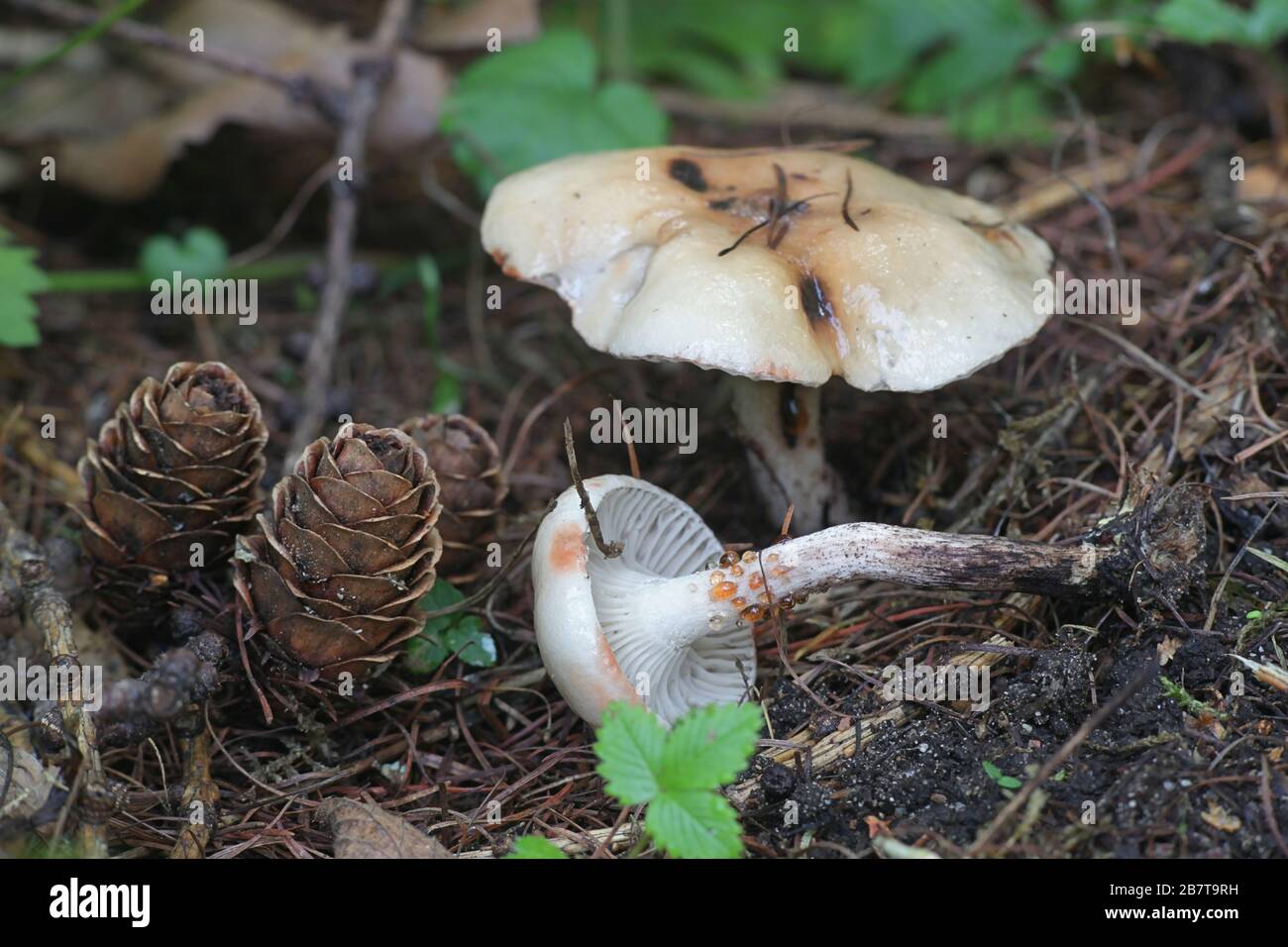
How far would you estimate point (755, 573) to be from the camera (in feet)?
9.29

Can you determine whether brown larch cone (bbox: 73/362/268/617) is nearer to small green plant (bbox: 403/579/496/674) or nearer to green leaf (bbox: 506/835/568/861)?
small green plant (bbox: 403/579/496/674)

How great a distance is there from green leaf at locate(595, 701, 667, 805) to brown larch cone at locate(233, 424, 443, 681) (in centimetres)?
72

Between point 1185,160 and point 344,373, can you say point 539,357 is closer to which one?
point 344,373

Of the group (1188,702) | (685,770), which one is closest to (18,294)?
(685,770)

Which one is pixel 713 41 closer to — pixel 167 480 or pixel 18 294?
pixel 18 294

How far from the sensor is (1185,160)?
460 cm

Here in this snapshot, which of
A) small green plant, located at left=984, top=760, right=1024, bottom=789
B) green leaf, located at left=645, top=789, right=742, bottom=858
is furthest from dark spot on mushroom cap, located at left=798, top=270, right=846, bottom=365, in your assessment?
green leaf, located at left=645, top=789, right=742, bottom=858

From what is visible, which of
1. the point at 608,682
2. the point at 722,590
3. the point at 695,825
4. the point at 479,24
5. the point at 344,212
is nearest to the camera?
the point at 695,825

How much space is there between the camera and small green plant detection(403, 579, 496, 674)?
9.85ft

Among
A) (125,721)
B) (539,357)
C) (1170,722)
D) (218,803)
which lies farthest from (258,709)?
(1170,722)

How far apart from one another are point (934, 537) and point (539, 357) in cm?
199

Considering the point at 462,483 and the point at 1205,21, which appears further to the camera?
the point at 1205,21

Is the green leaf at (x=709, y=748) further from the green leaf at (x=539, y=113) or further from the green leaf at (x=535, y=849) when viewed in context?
the green leaf at (x=539, y=113)

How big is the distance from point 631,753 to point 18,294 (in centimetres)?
264
